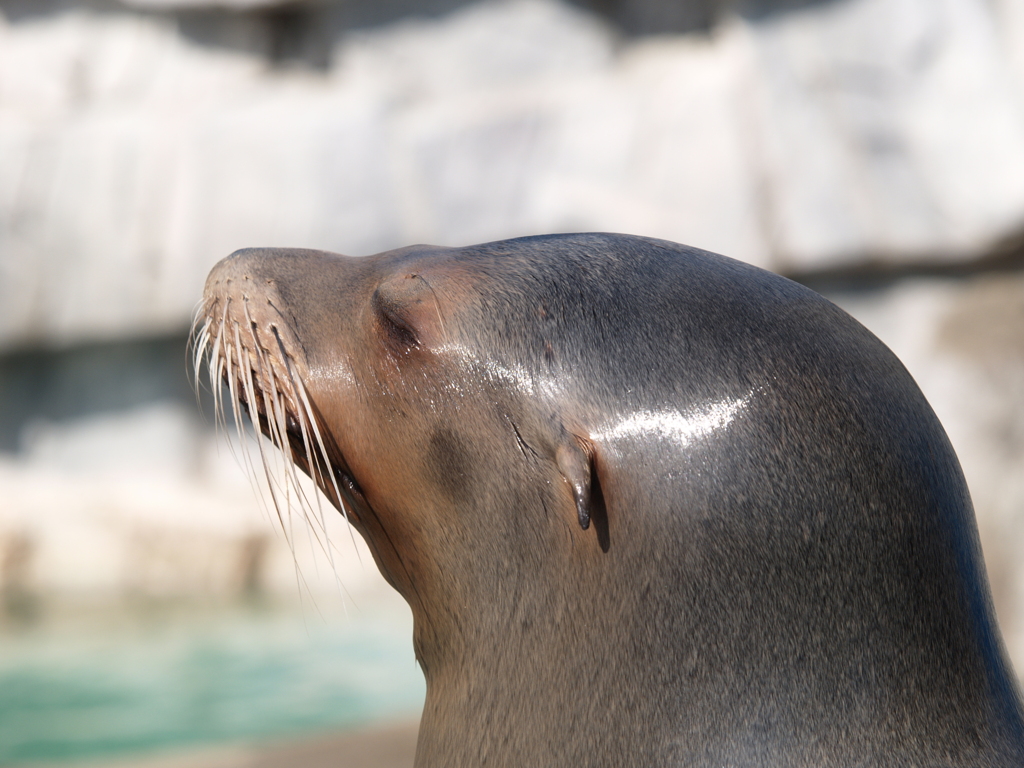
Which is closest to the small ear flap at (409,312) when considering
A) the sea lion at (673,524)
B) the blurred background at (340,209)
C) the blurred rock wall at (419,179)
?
Result: the sea lion at (673,524)

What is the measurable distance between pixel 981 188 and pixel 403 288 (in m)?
6.86

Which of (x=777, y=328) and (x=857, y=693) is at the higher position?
(x=777, y=328)

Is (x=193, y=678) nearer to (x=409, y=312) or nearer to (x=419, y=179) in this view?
(x=419, y=179)

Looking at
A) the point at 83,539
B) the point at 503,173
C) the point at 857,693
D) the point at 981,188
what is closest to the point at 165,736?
the point at 83,539

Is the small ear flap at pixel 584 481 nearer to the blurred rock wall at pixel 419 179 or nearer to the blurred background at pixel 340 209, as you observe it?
the blurred background at pixel 340 209

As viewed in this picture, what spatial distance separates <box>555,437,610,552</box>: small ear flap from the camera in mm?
1417

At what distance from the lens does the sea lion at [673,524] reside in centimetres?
140

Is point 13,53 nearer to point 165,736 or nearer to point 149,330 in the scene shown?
point 149,330

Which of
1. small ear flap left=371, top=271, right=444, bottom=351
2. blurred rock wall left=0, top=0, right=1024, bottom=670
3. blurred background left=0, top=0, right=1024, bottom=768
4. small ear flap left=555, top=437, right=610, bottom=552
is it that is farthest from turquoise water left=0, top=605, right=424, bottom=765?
small ear flap left=555, top=437, right=610, bottom=552

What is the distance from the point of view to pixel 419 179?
9.18m

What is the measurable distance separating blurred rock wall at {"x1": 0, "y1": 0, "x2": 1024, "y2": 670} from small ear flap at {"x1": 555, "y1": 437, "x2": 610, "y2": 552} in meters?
5.64

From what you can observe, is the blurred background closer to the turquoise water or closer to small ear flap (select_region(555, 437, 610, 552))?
the turquoise water

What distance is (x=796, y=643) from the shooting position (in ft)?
4.60

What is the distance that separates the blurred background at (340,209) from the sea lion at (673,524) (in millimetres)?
4272
